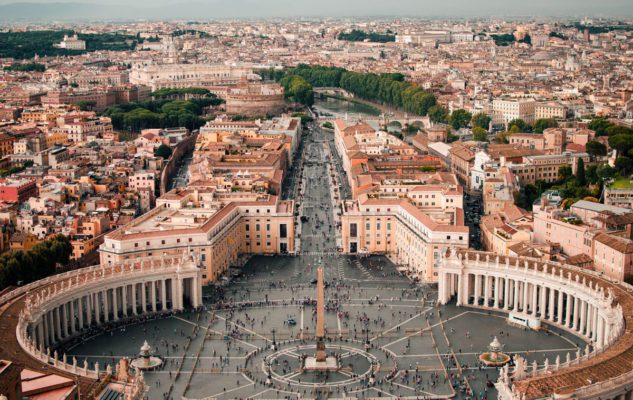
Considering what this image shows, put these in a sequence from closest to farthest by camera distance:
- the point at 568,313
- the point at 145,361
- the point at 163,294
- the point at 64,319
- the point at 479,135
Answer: the point at 145,361
the point at 64,319
the point at 568,313
the point at 163,294
the point at 479,135

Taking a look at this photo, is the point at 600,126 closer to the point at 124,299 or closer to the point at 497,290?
the point at 497,290

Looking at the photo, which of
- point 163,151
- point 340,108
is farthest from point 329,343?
point 340,108

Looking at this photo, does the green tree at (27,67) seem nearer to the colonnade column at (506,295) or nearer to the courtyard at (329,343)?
the courtyard at (329,343)

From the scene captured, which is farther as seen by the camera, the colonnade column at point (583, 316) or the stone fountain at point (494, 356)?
the colonnade column at point (583, 316)

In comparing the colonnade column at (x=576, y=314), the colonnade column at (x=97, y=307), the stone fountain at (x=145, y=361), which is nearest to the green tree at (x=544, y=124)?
the colonnade column at (x=576, y=314)

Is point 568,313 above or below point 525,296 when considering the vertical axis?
below

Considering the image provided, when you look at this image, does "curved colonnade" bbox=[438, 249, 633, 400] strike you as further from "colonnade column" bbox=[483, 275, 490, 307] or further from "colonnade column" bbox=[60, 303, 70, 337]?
"colonnade column" bbox=[60, 303, 70, 337]

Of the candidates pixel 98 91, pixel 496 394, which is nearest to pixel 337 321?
pixel 496 394
